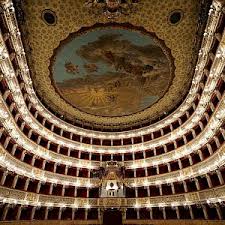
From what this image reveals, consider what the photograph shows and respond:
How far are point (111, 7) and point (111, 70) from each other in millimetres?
6874

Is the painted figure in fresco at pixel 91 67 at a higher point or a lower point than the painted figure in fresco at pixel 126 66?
lower

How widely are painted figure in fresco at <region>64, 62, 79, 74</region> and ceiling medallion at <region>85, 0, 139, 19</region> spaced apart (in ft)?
20.5

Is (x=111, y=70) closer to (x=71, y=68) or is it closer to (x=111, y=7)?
(x=71, y=68)

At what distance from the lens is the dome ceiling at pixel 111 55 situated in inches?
691

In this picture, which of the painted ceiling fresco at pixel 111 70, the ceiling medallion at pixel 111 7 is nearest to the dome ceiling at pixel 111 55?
the painted ceiling fresco at pixel 111 70

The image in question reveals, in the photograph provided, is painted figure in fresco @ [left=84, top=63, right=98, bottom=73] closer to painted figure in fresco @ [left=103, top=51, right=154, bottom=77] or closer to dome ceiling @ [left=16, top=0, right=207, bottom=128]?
dome ceiling @ [left=16, top=0, right=207, bottom=128]

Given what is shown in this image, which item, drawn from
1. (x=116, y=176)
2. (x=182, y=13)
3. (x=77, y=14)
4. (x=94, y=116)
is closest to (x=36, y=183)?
(x=116, y=176)

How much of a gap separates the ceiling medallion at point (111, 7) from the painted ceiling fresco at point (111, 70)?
1.47 m

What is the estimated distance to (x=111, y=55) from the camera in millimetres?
20875

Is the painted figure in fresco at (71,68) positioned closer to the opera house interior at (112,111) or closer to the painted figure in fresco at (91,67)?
the opera house interior at (112,111)

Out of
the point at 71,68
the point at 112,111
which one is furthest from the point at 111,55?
the point at 112,111

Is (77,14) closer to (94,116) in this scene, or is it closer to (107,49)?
(107,49)

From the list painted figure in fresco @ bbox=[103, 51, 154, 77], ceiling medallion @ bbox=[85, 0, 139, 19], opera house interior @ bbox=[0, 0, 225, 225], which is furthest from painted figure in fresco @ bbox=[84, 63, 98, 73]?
ceiling medallion @ bbox=[85, 0, 139, 19]

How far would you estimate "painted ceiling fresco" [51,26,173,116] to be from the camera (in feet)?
64.5
